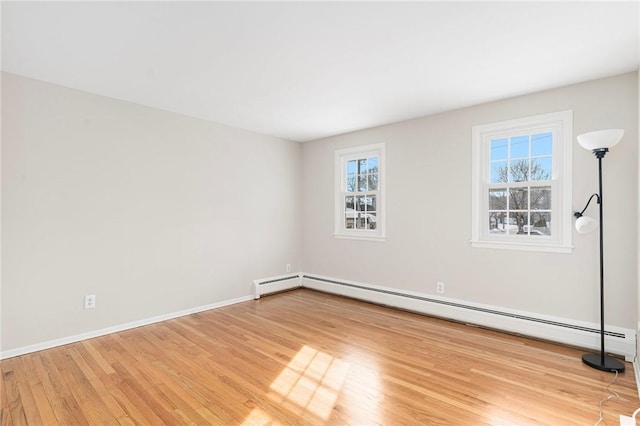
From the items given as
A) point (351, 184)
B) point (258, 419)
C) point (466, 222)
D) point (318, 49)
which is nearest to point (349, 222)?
point (351, 184)

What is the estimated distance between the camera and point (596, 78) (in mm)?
2879

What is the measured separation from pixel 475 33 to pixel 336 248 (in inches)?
137

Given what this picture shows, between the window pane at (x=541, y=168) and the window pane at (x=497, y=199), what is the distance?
0.32 metres

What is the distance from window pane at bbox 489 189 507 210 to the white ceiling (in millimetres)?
1011

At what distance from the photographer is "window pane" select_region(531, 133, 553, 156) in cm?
321

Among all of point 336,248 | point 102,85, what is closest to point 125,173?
point 102,85

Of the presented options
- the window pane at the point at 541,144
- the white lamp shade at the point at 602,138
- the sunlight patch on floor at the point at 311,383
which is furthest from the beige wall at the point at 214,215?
the sunlight patch on floor at the point at 311,383

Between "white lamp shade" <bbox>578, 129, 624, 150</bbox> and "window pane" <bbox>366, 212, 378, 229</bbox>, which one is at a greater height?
"white lamp shade" <bbox>578, 129, 624, 150</bbox>

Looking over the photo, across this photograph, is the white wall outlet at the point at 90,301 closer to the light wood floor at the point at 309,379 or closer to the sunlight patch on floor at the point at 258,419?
the light wood floor at the point at 309,379

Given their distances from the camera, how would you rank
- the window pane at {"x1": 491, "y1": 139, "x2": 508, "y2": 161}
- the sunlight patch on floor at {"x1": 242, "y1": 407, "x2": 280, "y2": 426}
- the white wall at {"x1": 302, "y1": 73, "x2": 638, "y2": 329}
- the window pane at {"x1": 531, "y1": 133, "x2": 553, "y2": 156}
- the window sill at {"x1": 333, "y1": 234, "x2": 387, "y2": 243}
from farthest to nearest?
the window sill at {"x1": 333, "y1": 234, "x2": 387, "y2": 243}, the window pane at {"x1": 491, "y1": 139, "x2": 508, "y2": 161}, the window pane at {"x1": 531, "y1": 133, "x2": 553, "y2": 156}, the white wall at {"x1": 302, "y1": 73, "x2": 638, "y2": 329}, the sunlight patch on floor at {"x1": 242, "y1": 407, "x2": 280, "y2": 426}

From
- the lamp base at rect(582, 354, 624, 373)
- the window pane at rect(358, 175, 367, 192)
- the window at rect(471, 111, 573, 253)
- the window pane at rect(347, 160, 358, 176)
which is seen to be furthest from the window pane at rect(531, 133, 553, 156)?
the window pane at rect(347, 160, 358, 176)

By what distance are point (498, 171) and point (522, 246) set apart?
33.4 inches

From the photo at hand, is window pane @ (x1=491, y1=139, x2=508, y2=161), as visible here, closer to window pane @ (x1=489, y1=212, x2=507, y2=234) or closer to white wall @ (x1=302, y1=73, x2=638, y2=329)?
white wall @ (x1=302, y1=73, x2=638, y2=329)

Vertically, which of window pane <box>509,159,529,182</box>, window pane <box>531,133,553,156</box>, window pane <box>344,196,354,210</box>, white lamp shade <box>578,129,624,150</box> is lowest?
window pane <box>344,196,354,210</box>
